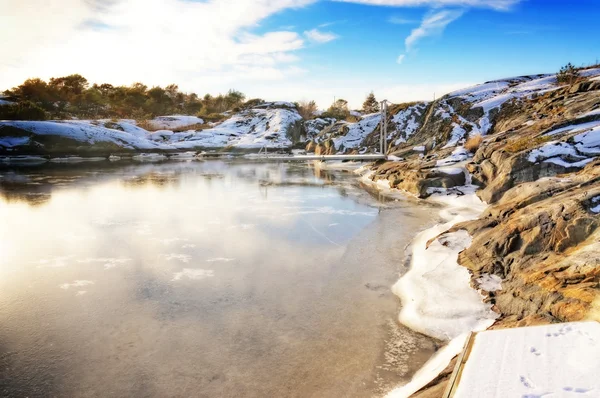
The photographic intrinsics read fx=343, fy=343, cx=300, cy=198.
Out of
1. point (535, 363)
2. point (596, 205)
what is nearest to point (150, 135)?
point (596, 205)

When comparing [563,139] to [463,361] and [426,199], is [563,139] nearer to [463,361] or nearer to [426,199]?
[426,199]

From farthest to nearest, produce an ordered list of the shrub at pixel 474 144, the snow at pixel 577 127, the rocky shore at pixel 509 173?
the shrub at pixel 474 144, the snow at pixel 577 127, the rocky shore at pixel 509 173

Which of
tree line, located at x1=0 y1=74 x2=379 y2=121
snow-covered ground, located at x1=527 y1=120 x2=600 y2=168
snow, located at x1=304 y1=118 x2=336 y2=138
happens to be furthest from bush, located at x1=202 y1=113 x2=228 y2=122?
snow-covered ground, located at x1=527 y1=120 x2=600 y2=168

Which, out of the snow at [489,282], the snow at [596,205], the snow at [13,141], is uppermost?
the snow at [13,141]

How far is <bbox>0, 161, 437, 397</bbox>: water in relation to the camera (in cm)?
429

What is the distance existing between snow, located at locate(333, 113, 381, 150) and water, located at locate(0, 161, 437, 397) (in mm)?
27357

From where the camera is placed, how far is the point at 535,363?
2.85 metres


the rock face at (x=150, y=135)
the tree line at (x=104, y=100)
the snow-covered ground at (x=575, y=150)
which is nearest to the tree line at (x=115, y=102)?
the tree line at (x=104, y=100)

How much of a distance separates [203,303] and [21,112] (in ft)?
170

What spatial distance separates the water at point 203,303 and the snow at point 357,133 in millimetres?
27357

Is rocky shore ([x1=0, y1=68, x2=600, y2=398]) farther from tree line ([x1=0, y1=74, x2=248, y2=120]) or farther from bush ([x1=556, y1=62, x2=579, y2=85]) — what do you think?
tree line ([x1=0, y1=74, x2=248, y2=120])

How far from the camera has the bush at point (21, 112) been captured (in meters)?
43.3

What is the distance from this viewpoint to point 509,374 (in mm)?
2727

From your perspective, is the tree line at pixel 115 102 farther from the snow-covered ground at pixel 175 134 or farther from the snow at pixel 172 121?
the snow-covered ground at pixel 175 134
